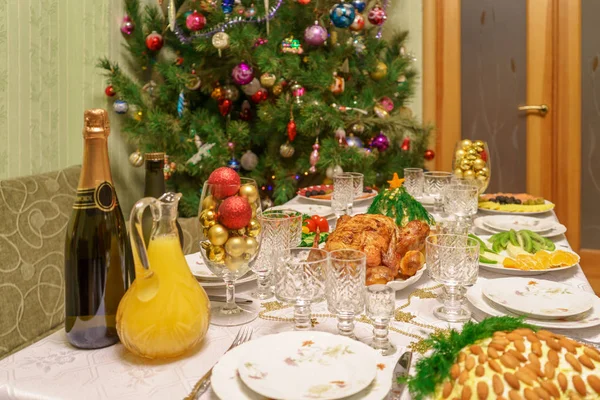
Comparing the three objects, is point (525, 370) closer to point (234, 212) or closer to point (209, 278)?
point (234, 212)

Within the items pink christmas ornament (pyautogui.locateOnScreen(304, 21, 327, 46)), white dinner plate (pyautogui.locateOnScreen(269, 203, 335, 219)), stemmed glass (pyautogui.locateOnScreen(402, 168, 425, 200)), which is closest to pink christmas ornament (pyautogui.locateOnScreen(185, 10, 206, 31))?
pink christmas ornament (pyautogui.locateOnScreen(304, 21, 327, 46))

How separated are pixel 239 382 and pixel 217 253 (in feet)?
0.96

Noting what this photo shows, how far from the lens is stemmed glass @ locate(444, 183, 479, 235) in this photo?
5.43ft

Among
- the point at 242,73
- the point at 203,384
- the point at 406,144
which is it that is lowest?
the point at 203,384

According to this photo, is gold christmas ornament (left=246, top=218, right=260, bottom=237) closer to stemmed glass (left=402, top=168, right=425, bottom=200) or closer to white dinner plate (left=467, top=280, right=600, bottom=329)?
white dinner plate (left=467, top=280, right=600, bottom=329)

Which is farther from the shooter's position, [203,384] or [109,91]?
[109,91]

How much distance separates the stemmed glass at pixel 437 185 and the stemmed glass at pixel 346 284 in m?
1.08

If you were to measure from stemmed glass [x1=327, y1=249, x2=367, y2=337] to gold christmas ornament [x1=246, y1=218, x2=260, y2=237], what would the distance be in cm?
15

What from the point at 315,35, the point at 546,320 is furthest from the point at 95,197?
the point at 315,35

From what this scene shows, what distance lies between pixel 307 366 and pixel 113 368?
0.28m

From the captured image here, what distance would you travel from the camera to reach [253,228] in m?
1.01

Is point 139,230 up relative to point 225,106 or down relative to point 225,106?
down

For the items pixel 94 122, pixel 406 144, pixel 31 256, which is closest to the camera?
pixel 94 122

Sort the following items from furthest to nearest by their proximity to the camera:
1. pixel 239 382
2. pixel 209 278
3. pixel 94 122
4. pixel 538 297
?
pixel 209 278 → pixel 538 297 → pixel 94 122 → pixel 239 382
